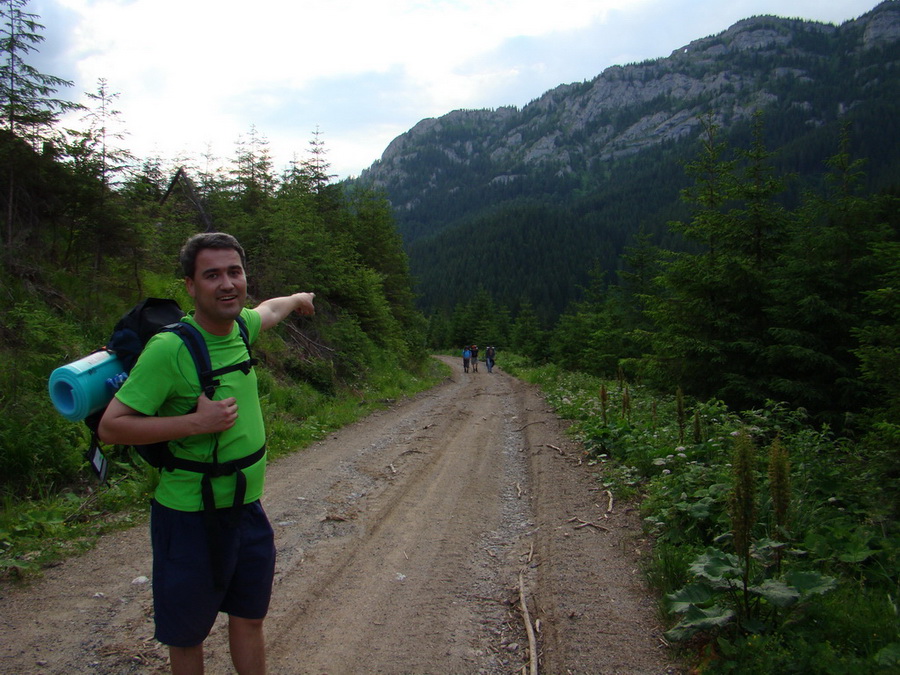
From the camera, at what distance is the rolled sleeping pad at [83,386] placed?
1.96 metres

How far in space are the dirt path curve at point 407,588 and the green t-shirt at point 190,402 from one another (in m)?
1.60

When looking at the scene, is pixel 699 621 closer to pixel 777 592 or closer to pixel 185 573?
pixel 777 592

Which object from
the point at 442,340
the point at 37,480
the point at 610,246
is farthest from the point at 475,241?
the point at 37,480

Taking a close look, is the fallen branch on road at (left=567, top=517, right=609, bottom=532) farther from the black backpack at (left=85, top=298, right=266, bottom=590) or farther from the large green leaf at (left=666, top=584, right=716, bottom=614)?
the black backpack at (left=85, top=298, right=266, bottom=590)

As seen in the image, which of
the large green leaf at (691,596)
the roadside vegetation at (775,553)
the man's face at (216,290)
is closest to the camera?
the man's face at (216,290)

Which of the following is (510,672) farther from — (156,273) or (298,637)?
(156,273)

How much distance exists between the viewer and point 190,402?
209 cm

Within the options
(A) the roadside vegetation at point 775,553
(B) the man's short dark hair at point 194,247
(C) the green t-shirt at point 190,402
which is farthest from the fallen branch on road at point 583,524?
(B) the man's short dark hair at point 194,247

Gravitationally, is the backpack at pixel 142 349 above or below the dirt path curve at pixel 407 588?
above

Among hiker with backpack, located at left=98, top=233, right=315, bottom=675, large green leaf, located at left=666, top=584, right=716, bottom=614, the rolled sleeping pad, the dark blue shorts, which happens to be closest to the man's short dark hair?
hiker with backpack, located at left=98, top=233, right=315, bottom=675

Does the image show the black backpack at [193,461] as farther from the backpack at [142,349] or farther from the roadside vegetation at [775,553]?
the roadside vegetation at [775,553]

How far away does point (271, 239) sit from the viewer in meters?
14.5

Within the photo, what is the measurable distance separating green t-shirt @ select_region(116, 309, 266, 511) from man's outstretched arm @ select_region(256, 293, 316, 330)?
57cm

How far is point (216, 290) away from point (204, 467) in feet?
2.40
